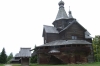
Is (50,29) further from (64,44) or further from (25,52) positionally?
(25,52)

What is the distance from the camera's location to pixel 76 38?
35.9 m

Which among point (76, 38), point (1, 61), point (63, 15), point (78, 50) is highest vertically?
point (63, 15)

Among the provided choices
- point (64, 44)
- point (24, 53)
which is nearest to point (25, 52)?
point (24, 53)

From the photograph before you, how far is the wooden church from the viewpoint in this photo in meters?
31.4

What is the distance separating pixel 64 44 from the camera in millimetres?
31703

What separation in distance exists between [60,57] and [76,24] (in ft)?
30.5

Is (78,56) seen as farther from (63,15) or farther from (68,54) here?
(63,15)

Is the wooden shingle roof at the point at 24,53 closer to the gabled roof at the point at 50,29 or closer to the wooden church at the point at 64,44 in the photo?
the wooden church at the point at 64,44

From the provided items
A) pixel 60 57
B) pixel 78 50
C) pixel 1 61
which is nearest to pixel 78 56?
pixel 78 50

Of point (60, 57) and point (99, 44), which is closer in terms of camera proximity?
point (60, 57)

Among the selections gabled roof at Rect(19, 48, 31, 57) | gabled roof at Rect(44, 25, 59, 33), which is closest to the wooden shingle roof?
gabled roof at Rect(19, 48, 31, 57)

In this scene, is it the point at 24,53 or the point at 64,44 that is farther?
the point at 24,53

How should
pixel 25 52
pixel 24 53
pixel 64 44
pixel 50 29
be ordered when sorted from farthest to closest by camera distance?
pixel 50 29 < pixel 25 52 < pixel 24 53 < pixel 64 44

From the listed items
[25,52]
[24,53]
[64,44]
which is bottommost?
[24,53]
